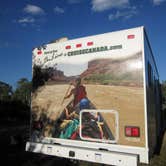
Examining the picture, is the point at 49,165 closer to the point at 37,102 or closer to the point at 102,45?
the point at 37,102

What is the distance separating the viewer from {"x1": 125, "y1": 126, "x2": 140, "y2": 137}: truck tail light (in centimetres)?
402

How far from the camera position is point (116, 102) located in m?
4.29

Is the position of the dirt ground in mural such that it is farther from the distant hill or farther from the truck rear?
the distant hill

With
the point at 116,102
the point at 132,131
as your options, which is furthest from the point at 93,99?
the point at 132,131

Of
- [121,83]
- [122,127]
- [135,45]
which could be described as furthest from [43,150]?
[135,45]

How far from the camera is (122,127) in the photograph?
4188mm

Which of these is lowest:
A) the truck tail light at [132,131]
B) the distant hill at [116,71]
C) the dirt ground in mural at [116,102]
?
the truck tail light at [132,131]

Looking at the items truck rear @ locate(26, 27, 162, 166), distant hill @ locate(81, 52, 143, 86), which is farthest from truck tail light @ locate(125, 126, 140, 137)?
distant hill @ locate(81, 52, 143, 86)

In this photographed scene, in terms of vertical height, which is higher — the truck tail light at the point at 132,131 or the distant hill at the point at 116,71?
the distant hill at the point at 116,71

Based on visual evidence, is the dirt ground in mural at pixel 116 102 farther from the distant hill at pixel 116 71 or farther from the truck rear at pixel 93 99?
the distant hill at pixel 116 71

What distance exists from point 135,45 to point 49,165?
157 inches

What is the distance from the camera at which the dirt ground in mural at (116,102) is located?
404cm

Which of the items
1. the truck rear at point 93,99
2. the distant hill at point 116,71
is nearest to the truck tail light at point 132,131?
the truck rear at point 93,99

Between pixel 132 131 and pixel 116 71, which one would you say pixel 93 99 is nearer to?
pixel 116 71
